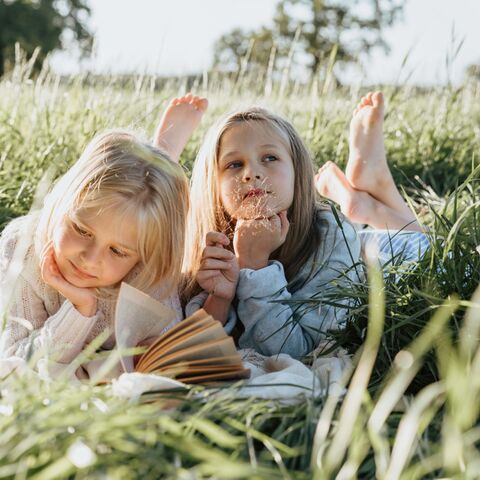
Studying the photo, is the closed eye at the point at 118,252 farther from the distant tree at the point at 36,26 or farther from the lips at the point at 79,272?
the distant tree at the point at 36,26

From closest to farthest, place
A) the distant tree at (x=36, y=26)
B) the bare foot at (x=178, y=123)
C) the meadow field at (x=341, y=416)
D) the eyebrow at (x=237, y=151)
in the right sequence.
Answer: the meadow field at (x=341, y=416) → the eyebrow at (x=237, y=151) → the bare foot at (x=178, y=123) → the distant tree at (x=36, y=26)

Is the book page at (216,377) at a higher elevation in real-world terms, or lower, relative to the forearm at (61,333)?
higher

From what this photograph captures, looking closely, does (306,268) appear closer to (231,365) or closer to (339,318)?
(339,318)

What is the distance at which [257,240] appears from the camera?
100 inches

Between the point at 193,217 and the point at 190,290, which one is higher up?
the point at 193,217

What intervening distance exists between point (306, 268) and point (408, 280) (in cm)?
59

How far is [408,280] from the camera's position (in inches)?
82.7

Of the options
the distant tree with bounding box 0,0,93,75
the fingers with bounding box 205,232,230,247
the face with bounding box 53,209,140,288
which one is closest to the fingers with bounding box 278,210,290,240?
the fingers with bounding box 205,232,230,247

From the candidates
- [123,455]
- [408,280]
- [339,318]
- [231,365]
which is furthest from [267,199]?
[123,455]

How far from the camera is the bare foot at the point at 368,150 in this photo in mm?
3492

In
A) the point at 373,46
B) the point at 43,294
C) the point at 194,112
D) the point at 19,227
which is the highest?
the point at 373,46

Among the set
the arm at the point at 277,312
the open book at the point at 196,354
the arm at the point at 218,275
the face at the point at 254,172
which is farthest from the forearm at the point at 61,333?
the face at the point at 254,172

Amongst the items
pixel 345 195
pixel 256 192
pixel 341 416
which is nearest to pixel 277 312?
pixel 256 192

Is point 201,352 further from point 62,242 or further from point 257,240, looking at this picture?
point 257,240
